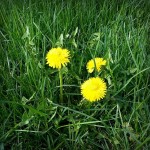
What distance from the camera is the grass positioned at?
45.5 inches

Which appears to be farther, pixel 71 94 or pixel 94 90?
pixel 71 94

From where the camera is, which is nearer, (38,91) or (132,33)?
(38,91)

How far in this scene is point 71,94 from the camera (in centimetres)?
128

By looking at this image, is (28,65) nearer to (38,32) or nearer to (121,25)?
(38,32)

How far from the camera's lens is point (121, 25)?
1.63 metres

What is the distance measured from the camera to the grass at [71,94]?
116cm

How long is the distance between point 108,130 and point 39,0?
110cm

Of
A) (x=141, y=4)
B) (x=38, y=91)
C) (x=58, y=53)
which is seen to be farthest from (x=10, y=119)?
(x=141, y=4)

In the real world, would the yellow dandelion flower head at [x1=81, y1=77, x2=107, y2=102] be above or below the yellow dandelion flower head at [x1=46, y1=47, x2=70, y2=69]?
below

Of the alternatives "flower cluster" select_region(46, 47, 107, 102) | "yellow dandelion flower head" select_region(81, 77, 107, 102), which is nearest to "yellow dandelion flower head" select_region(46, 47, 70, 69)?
"flower cluster" select_region(46, 47, 107, 102)

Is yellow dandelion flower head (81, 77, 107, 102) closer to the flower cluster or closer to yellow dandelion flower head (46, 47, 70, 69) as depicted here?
the flower cluster

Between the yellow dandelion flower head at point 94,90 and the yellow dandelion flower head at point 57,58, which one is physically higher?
the yellow dandelion flower head at point 57,58

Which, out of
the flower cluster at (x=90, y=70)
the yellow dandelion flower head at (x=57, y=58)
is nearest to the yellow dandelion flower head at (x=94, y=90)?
the flower cluster at (x=90, y=70)

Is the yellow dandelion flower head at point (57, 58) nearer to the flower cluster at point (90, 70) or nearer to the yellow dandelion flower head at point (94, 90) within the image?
the flower cluster at point (90, 70)
